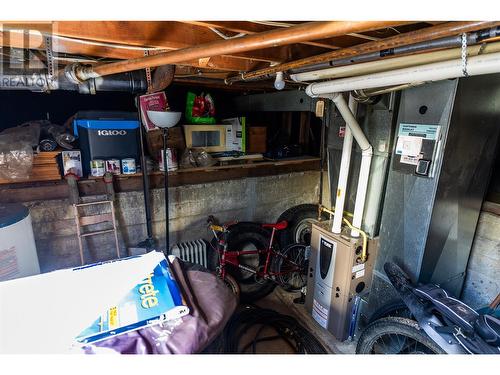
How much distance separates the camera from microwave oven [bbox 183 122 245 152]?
3010 mm

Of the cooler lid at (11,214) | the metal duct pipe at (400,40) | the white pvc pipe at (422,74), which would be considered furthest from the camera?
the cooler lid at (11,214)

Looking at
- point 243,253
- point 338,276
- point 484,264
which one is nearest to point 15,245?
point 243,253

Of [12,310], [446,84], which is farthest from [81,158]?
[446,84]

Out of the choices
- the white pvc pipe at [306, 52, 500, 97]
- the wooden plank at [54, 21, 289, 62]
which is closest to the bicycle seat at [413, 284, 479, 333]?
the white pvc pipe at [306, 52, 500, 97]

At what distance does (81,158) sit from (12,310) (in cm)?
182

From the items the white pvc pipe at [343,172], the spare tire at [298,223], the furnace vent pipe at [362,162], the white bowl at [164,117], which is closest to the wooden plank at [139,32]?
the furnace vent pipe at [362,162]

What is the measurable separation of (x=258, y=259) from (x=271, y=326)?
2.72 ft

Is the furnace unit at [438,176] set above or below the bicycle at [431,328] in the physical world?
above

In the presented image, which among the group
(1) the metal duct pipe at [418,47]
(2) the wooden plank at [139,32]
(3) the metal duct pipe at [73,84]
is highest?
(2) the wooden plank at [139,32]

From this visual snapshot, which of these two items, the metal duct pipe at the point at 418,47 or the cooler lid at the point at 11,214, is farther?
the cooler lid at the point at 11,214

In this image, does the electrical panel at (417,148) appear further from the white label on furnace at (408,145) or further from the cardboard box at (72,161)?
the cardboard box at (72,161)

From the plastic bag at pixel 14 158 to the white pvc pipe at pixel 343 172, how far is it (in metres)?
2.40

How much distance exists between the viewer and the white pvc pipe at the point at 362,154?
5.81ft
